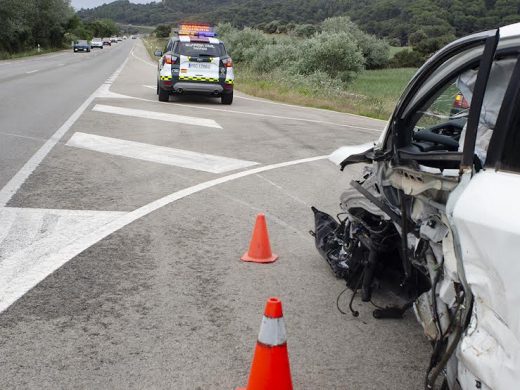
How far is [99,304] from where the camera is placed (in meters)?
4.11

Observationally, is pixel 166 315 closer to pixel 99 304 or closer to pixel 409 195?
pixel 99 304

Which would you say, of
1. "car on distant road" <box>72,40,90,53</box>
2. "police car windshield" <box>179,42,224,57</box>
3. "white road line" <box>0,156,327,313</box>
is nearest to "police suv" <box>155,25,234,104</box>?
"police car windshield" <box>179,42,224,57</box>

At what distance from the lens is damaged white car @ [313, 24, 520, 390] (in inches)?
89.1

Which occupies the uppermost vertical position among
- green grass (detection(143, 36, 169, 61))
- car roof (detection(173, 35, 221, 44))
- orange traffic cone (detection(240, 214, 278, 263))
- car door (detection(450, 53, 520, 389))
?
car door (detection(450, 53, 520, 389))

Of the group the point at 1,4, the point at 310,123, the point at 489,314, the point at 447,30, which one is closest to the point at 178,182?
the point at 489,314

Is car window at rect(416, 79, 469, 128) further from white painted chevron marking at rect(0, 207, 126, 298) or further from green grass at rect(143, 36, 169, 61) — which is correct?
green grass at rect(143, 36, 169, 61)

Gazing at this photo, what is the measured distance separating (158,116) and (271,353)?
1139cm

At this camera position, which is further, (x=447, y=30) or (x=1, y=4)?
(x=1, y=4)

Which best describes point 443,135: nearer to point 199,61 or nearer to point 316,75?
point 199,61

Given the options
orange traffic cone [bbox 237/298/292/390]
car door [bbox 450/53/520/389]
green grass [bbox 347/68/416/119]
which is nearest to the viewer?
car door [bbox 450/53/520/389]

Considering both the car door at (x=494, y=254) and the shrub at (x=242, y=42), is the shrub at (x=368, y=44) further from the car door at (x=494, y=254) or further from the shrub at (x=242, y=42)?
the car door at (x=494, y=254)

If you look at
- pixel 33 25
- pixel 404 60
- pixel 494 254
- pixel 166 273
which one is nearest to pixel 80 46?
pixel 33 25

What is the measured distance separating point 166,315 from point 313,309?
1.01 metres

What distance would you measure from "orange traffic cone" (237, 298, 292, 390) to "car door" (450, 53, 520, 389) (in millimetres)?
815
